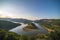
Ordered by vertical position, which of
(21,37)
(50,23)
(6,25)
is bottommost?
(21,37)

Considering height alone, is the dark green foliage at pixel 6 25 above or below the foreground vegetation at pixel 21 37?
above

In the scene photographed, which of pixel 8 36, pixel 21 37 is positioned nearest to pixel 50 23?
pixel 21 37

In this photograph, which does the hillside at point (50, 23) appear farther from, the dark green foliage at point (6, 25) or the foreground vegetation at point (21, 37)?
the dark green foliage at point (6, 25)

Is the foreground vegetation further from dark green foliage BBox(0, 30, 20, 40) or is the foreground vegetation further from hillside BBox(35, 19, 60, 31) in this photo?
hillside BBox(35, 19, 60, 31)

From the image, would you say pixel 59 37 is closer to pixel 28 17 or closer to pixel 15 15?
pixel 28 17

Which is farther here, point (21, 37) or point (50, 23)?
point (50, 23)

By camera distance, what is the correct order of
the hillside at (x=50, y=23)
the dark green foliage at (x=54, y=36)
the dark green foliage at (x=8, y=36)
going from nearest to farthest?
1. the dark green foliage at (x=8, y=36)
2. the dark green foliage at (x=54, y=36)
3. the hillside at (x=50, y=23)

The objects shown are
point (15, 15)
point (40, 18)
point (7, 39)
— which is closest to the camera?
point (7, 39)

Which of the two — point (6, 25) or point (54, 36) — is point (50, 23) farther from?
point (6, 25)

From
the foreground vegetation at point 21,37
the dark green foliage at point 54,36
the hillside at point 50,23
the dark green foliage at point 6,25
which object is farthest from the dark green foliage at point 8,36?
the hillside at point 50,23

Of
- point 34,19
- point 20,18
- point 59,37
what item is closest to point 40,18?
point 34,19

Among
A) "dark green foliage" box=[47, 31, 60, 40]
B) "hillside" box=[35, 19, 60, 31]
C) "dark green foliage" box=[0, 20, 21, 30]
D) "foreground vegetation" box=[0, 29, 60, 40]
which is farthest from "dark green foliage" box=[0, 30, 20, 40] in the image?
"hillside" box=[35, 19, 60, 31]
